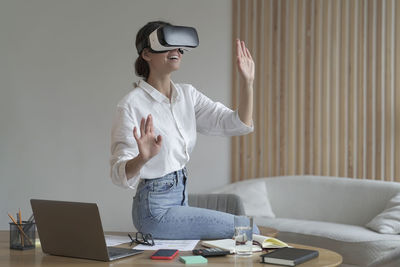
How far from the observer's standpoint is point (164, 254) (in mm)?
2117

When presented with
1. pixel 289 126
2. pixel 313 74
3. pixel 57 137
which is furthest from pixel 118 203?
pixel 313 74

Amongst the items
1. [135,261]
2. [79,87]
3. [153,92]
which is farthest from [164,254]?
[79,87]

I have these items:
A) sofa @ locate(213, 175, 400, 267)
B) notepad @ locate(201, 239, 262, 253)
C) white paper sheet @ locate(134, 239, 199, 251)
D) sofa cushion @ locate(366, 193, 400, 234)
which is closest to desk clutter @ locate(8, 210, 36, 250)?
white paper sheet @ locate(134, 239, 199, 251)

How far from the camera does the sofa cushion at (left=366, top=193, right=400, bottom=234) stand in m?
4.20

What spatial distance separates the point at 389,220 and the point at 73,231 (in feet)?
9.00

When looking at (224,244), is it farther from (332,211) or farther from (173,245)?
(332,211)

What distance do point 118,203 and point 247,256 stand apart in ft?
11.4

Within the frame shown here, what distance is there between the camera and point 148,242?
239 centimetres

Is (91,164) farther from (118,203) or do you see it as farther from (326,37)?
(326,37)

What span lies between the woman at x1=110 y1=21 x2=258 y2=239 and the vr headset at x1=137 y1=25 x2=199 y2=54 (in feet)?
0.22

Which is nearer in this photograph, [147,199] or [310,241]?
[147,199]

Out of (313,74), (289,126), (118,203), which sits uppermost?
(313,74)

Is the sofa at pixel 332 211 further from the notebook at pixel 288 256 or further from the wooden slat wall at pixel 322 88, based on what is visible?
the notebook at pixel 288 256

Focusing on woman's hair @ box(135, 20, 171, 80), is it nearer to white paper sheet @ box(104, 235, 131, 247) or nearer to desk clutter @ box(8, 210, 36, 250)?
white paper sheet @ box(104, 235, 131, 247)
